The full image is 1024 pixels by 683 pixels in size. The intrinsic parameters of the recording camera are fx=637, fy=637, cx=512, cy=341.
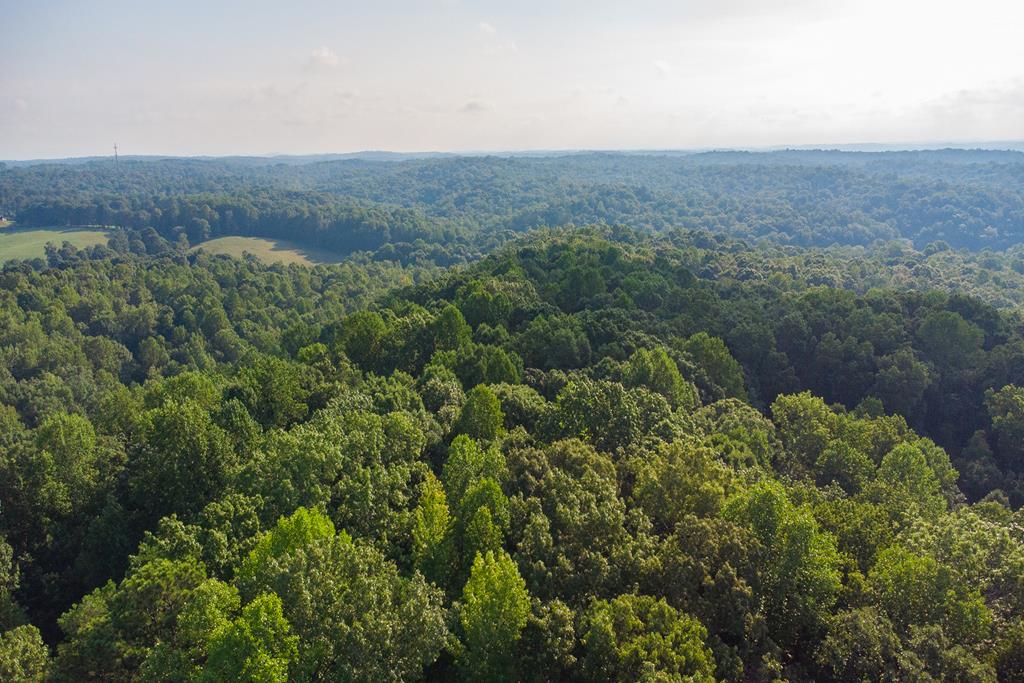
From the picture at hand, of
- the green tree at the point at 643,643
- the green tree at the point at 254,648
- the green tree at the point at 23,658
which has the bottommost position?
the green tree at the point at 23,658

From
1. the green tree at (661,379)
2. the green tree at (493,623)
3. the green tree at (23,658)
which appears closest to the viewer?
the green tree at (493,623)

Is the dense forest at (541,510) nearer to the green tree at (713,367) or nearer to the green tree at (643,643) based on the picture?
the green tree at (643,643)

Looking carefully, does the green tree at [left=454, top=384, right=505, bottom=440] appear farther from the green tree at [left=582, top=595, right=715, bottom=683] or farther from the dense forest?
the green tree at [left=582, top=595, right=715, bottom=683]

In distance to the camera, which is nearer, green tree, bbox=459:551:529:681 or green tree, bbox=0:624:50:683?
green tree, bbox=459:551:529:681

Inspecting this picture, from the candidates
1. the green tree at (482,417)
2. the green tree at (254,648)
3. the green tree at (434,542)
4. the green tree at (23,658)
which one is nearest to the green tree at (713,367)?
the green tree at (482,417)

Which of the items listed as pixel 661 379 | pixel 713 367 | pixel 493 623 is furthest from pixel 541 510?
pixel 713 367

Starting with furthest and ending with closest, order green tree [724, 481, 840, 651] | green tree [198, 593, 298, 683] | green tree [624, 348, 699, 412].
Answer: green tree [624, 348, 699, 412] → green tree [724, 481, 840, 651] → green tree [198, 593, 298, 683]

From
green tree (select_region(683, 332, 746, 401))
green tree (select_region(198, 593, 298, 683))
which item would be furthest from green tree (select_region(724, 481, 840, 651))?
green tree (select_region(683, 332, 746, 401))

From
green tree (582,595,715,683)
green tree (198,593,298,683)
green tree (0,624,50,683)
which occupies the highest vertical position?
A: green tree (198,593,298,683)

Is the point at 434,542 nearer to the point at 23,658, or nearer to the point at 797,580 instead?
the point at 797,580

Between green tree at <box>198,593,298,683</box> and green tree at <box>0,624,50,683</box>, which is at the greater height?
green tree at <box>198,593,298,683</box>

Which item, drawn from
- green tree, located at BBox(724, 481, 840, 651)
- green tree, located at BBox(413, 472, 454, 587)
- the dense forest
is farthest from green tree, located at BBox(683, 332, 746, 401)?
green tree, located at BBox(413, 472, 454, 587)

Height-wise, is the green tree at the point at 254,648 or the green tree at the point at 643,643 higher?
the green tree at the point at 254,648

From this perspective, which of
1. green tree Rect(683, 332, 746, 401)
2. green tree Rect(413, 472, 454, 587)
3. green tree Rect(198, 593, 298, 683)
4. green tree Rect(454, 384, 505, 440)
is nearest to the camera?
green tree Rect(198, 593, 298, 683)
